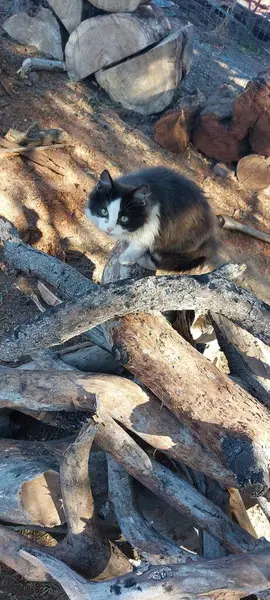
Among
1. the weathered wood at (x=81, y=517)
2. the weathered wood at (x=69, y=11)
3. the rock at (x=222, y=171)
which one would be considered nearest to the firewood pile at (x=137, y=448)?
the weathered wood at (x=81, y=517)

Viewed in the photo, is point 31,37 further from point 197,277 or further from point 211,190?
point 197,277

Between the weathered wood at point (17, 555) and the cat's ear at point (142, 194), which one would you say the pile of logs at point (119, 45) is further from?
the weathered wood at point (17, 555)

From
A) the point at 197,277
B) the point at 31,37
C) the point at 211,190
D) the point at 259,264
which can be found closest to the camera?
the point at 197,277

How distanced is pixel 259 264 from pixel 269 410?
10.7 feet

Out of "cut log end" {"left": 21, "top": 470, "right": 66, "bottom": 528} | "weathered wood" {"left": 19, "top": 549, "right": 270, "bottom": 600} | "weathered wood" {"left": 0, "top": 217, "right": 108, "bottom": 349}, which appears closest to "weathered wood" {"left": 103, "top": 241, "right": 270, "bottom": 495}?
"weathered wood" {"left": 19, "top": 549, "right": 270, "bottom": 600}

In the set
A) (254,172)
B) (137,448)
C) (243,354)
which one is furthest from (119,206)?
(254,172)

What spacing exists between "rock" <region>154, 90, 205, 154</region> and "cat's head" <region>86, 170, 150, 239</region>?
345 centimetres

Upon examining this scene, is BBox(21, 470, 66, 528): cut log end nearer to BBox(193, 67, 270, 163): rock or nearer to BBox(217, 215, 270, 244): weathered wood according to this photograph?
BBox(217, 215, 270, 244): weathered wood

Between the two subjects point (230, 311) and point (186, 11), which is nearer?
point (230, 311)

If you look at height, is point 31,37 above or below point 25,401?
above

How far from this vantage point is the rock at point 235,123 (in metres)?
5.80

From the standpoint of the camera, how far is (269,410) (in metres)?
2.72

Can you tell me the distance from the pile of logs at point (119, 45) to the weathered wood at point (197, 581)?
5.82 meters

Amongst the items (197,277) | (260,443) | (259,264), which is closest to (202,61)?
(259,264)
